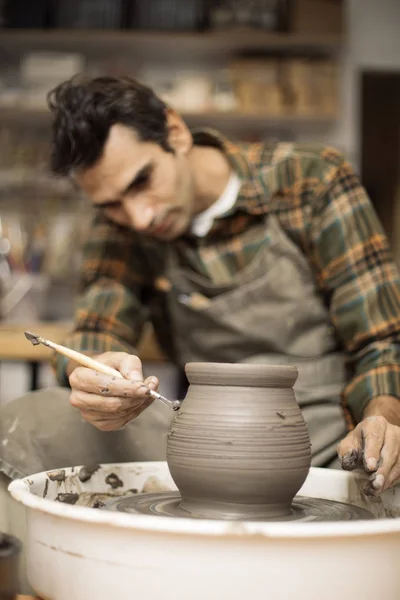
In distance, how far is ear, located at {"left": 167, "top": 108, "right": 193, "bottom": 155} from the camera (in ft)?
5.99

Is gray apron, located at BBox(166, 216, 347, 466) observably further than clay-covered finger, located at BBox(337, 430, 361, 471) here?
Yes

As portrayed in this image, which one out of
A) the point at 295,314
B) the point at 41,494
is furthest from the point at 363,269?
the point at 41,494

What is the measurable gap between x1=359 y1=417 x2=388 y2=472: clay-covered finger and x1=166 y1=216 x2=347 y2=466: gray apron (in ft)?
1.75

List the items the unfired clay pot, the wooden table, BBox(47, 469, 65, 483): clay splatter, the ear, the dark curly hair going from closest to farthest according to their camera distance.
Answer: the unfired clay pot
BBox(47, 469, 65, 483): clay splatter
the dark curly hair
the ear
the wooden table

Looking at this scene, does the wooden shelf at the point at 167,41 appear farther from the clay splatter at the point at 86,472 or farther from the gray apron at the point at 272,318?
the clay splatter at the point at 86,472

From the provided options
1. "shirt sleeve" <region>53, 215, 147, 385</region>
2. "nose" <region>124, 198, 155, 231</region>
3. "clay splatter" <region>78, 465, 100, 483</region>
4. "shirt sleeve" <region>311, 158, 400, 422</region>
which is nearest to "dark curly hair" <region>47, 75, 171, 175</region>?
"nose" <region>124, 198, 155, 231</region>

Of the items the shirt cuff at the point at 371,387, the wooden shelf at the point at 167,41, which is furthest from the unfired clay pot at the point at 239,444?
the wooden shelf at the point at 167,41

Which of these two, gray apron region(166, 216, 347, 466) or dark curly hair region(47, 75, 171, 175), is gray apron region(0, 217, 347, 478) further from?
dark curly hair region(47, 75, 171, 175)

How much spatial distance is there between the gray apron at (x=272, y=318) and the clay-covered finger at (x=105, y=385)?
63 cm

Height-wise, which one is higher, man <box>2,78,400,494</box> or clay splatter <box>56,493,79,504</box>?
man <box>2,78,400,494</box>

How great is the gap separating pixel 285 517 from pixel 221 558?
21 cm

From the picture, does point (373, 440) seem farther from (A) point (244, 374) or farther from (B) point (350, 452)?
(A) point (244, 374)

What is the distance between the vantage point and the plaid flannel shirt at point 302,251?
1.61 metres

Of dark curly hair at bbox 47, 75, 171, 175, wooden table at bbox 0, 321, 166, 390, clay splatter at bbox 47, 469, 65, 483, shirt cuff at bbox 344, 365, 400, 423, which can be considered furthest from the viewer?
wooden table at bbox 0, 321, 166, 390
